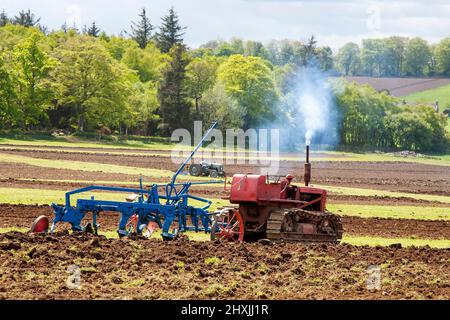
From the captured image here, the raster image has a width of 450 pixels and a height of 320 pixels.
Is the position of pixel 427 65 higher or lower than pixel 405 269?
higher

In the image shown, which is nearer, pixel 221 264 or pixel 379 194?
pixel 221 264

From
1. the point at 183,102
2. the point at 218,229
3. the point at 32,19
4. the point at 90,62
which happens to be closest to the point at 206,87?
the point at 183,102

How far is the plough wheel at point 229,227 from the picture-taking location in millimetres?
25266

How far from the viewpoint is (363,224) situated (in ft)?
111

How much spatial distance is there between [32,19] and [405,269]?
178m

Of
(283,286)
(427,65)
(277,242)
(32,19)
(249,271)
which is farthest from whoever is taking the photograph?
(32,19)

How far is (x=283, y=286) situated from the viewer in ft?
60.4

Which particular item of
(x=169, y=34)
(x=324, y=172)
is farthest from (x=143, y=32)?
(x=324, y=172)

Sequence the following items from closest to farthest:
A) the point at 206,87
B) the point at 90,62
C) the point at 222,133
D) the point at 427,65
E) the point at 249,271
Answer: the point at 249,271 → the point at 222,133 → the point at 90,62 → the point at 206,87 → the point at 427,65

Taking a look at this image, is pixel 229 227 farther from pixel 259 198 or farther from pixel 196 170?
pixel 196 170

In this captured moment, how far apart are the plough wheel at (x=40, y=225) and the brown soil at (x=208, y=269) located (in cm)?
115

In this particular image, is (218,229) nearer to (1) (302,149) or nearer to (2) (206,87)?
(1) (302,149)

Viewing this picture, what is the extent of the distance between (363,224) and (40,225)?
540 inches

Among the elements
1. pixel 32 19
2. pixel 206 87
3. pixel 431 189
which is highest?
pixel 32 19
